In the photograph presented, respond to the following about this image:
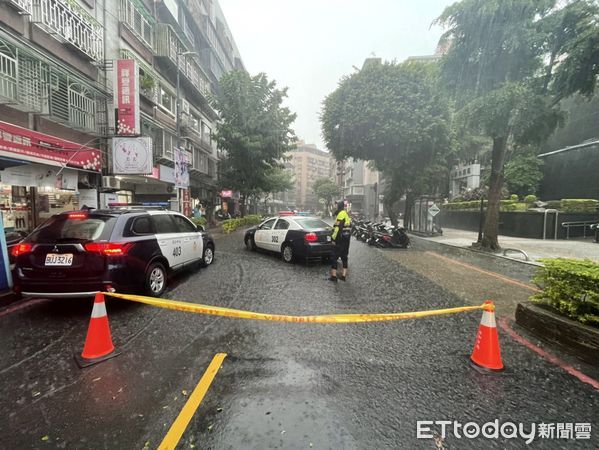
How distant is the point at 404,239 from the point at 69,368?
12.1m

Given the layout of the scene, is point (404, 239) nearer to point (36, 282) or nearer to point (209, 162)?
point (36, 282)

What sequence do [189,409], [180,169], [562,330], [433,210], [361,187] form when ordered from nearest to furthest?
1. [189,409]
2. [562,330]
3. [180,169]
4. [433,210]
5. [361,187]

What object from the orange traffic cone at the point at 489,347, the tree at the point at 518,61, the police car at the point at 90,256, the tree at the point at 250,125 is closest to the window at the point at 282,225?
the police car at the point at 90,256

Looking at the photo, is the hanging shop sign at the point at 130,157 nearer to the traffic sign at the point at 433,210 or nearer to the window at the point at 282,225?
the window at the point at 282,225

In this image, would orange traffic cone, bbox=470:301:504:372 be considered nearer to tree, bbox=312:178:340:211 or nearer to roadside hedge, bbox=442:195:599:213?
roadside hedge, bbox=442:195:599:213

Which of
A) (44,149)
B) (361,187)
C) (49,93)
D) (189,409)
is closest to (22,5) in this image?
(49,93)

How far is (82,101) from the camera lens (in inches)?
462

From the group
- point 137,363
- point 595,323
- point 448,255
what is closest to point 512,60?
point 448,255

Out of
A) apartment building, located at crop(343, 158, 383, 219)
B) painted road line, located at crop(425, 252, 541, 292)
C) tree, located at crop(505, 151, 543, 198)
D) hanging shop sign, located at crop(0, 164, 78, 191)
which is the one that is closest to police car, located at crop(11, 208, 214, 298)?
hanging shop sign, located at crop(0, 164, 78, 191)

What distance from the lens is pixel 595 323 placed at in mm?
3293

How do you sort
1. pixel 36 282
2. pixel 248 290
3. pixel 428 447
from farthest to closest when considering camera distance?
pixel 248 290 < pixel 36 282 < pixel 428 447

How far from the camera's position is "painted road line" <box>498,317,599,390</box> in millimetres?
2855

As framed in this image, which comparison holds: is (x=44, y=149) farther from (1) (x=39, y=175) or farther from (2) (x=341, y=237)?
(2) (x=341, y=237)

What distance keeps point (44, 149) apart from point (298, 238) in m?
8.80
